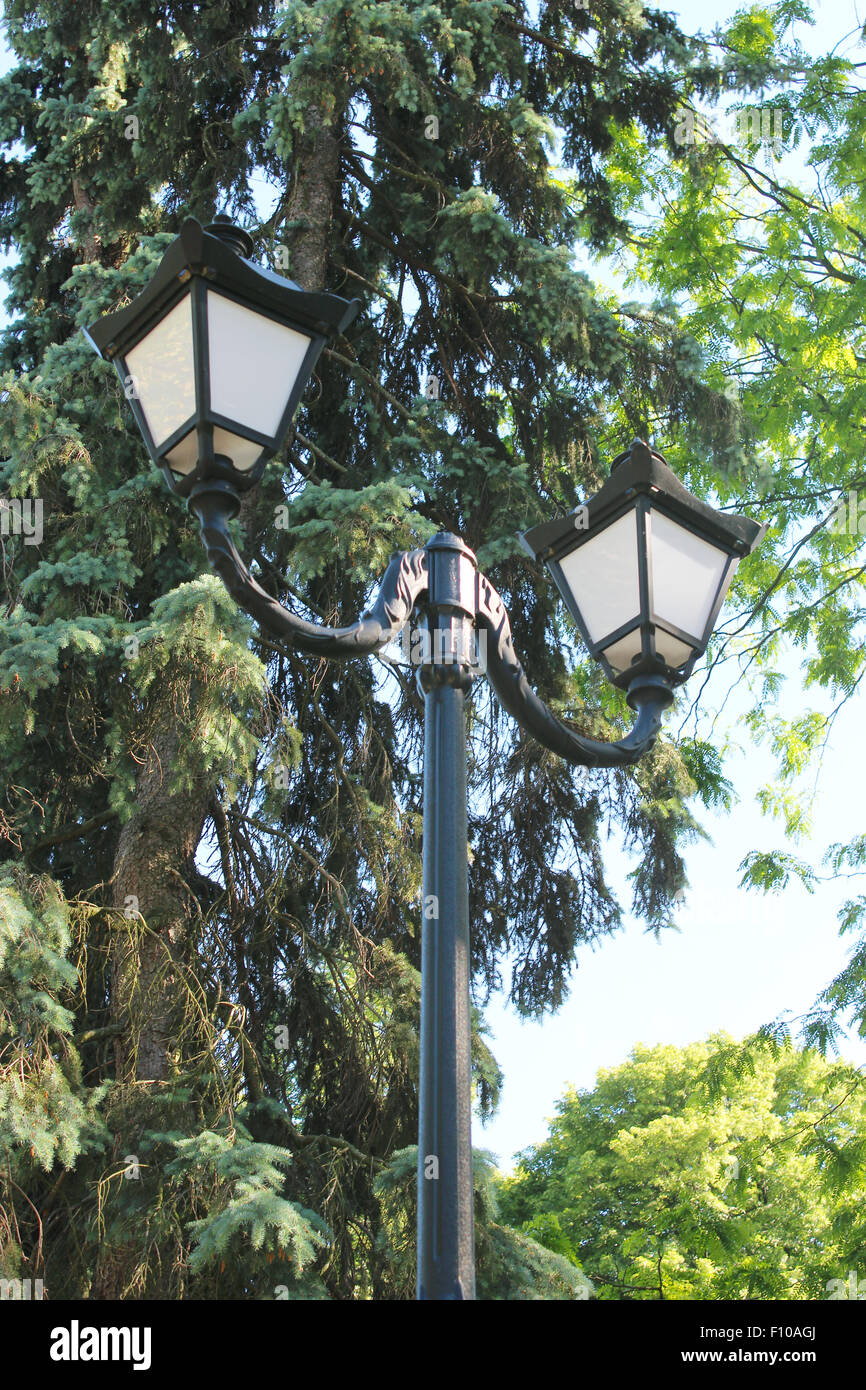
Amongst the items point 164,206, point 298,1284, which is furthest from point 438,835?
point 164,206

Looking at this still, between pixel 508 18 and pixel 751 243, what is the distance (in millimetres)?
2767

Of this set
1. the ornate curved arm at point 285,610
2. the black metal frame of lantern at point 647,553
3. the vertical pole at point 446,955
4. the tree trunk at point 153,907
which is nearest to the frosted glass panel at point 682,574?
the black metal frame of lantern at point 647,553

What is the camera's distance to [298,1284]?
5.77 meters

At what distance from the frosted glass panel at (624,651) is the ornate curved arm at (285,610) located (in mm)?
685

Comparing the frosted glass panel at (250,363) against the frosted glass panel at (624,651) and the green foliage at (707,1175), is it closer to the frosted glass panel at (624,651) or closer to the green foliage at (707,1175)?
the frosted glass panel at (624,651)

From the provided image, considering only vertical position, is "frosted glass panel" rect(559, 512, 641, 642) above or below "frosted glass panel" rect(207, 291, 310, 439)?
below

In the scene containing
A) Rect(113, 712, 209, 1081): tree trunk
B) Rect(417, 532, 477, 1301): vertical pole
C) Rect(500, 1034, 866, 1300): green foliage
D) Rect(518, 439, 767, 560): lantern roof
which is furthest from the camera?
Rect(500, 1034, 866, 1300): green foliage

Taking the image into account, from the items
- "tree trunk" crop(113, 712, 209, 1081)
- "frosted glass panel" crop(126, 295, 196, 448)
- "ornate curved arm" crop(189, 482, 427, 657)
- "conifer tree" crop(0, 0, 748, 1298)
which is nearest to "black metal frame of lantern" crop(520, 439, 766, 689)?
"ornate curved arm" crop(189, 482, 427, 657)

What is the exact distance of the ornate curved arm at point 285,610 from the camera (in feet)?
9.48

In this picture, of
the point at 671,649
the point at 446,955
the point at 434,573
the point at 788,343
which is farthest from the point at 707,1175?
the point at 446,955

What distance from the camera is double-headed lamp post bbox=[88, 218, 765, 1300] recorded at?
258 cm

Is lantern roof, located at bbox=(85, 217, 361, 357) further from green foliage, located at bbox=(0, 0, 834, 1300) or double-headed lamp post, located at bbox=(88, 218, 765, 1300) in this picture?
green foliage, located at bbox=(0, 0, 834, 1300)

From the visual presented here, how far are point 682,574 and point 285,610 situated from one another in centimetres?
123
